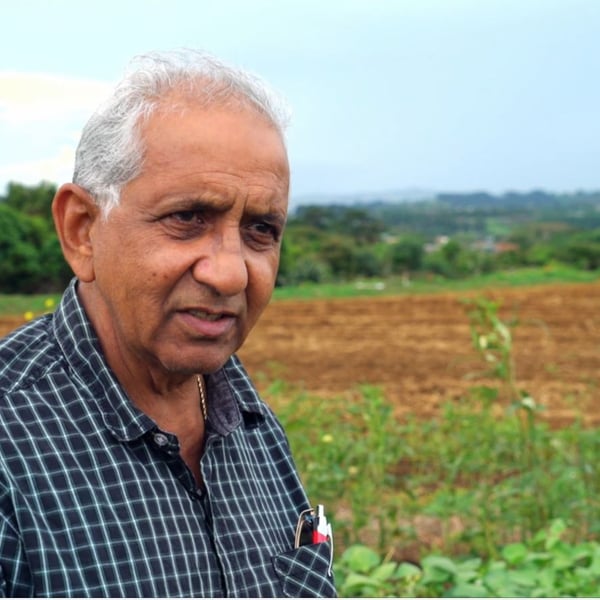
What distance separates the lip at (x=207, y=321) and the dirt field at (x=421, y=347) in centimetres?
651

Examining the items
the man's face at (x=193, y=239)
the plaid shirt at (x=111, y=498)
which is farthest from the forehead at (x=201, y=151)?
the plaid shirt at (x=111, y=498)

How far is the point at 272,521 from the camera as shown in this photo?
5.59 ft

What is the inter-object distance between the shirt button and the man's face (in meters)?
0.10

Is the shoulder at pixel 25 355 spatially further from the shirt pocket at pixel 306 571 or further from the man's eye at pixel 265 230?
the shirt pocket at pixel 306 571

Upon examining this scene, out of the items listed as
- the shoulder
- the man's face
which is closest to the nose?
the man's face

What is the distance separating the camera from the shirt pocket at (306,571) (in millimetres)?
1649

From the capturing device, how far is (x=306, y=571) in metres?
1.68

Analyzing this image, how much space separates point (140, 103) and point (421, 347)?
41.0 ft

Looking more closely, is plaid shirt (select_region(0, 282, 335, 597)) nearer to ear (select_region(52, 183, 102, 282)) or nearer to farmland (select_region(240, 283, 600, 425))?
ear (select_region(52, 183, 102, 282))

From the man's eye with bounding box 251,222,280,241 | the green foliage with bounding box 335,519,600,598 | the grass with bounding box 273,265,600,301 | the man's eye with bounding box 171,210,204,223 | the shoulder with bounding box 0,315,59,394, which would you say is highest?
the man's eye with bounding box 171,210,204,223

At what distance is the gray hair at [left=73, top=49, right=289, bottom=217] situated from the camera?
1.41m

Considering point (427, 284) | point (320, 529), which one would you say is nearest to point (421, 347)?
point (427, 284)

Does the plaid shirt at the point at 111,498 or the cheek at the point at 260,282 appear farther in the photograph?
the cheek at the point at 260,282

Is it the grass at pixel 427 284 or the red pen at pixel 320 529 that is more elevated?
the red pen at pixel 320 529
